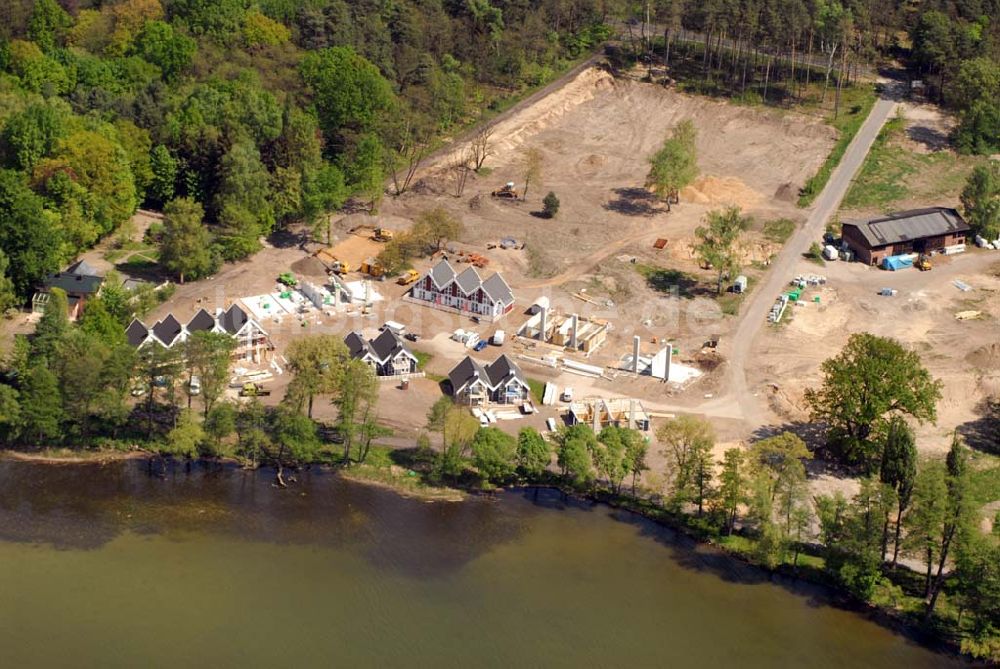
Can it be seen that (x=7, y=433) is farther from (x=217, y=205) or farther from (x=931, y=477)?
(x=931, y=477)

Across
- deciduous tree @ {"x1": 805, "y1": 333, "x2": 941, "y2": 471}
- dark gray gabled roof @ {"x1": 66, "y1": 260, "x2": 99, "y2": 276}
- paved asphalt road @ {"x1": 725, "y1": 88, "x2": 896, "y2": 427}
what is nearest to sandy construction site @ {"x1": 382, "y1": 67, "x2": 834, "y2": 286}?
paved asphalt road @ {"x1": 725, "y1": 88, "x2": 896, "y2": 427}

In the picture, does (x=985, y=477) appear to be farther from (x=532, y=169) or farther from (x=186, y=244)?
(x=186, y=244)

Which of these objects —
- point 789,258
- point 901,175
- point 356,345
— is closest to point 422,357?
point 356,345

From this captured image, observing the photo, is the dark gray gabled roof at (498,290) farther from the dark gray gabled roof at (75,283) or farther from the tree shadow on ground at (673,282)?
the dark gray gabled roof at (75,283)

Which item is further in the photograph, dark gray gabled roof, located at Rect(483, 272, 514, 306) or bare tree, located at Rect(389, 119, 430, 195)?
bare tree, located at Rect(389, 119, 430, 195)

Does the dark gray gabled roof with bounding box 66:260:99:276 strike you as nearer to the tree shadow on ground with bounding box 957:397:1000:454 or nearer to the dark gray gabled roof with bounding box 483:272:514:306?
the dark gray gabled roof with bounding box 483:272:514:306

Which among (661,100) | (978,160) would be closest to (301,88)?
(661,100)

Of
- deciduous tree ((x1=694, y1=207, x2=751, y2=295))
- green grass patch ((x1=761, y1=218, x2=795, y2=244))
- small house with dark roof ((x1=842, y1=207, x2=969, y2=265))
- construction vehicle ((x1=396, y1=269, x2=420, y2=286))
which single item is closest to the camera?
deciduous tree ((x1=694, y1=207, x2=751, y2=295))
